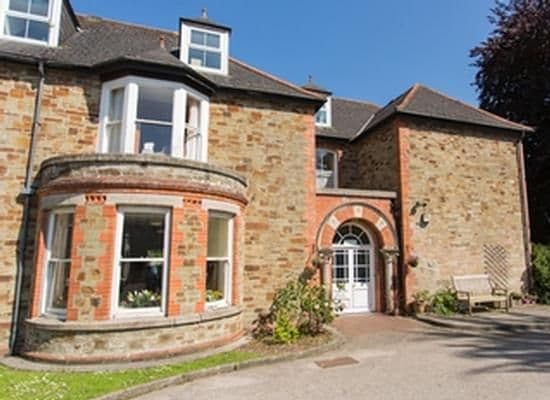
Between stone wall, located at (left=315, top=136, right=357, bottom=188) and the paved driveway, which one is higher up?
stone wall, located at (left=315, top=136, right=357, bottom=188)

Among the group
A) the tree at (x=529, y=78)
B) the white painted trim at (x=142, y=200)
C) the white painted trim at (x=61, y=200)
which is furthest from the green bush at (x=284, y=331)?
the tree at (x=529, y=78)

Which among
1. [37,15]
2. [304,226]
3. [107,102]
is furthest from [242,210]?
[37,15]

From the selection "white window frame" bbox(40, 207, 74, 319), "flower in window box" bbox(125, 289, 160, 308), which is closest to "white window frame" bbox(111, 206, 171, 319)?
"flower in window box" bbox(125, 289, 160, 308)

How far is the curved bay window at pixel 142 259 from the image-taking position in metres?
7.49

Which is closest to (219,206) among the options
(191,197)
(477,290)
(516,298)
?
A: (191,197)

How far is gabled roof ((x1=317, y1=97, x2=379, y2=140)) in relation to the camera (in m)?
15.6

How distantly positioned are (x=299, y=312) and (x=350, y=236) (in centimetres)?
386

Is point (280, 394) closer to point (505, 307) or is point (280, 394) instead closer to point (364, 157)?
point (505, 307)

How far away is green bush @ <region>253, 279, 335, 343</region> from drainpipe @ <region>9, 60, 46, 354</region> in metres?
5.53

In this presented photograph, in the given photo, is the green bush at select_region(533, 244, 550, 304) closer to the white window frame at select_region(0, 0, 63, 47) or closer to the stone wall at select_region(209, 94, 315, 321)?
the stone wall at select_region(209, 94, 315, 321)

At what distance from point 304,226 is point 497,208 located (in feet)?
26.0

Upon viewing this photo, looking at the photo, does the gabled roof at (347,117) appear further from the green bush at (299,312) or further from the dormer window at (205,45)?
the green bush at (299,312)

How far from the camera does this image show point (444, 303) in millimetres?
11797

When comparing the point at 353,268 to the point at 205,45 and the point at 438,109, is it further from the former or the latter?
the point at 205,45
